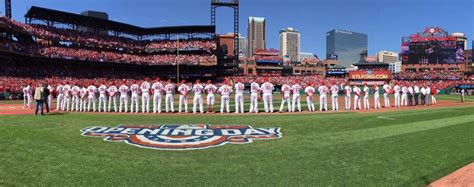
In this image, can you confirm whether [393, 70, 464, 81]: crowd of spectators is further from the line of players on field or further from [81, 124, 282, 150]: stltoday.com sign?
[81, 124, 282, 150]: stltoday.com sign

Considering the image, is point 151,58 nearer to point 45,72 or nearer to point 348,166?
point 45,72

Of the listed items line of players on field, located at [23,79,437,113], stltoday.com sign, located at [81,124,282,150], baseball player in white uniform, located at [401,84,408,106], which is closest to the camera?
stltoday.com sign, located at [81,124,282,150]

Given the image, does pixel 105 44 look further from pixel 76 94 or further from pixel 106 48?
pixel 76 94

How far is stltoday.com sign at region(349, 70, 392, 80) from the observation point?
245ft

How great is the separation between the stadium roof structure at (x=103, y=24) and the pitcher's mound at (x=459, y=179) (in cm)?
5546

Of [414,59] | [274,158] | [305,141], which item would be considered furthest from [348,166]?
[414,59]

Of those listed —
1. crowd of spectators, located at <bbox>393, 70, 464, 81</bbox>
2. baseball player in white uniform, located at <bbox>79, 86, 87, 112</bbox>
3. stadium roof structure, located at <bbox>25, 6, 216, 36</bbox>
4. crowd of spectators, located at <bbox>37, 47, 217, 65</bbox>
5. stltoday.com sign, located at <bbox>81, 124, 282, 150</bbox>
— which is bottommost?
stltoday.com sign, located at <bbox>81, 124, 282, 150</bbox>

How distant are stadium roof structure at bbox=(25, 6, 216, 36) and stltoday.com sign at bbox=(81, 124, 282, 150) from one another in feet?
158

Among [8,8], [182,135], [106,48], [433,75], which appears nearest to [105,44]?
[106,48]

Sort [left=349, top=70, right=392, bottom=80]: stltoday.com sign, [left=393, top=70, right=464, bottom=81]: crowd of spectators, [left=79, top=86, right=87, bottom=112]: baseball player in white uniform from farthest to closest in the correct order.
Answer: [left=393, top=70, right=464, bottom=81]: crowd of spectators
[left=349, top=70, right=392, bottom=80]: stltoday.com sign
[left=79, top=86, right=87, bottom=112]: baseball player in white uniform

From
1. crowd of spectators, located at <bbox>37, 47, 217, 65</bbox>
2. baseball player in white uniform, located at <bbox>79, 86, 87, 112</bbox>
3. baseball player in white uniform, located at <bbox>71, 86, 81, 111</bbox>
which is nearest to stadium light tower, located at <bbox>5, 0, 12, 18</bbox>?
crowd of spectators, located at <bbox>37, 47, 217, 65</bbox>

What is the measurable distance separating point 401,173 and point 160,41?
215 feet

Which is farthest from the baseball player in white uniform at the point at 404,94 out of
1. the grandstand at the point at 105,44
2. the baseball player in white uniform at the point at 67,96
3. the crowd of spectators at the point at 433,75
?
the crowd of spectators at the point at 433,75

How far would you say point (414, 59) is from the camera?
83438 millimetres
